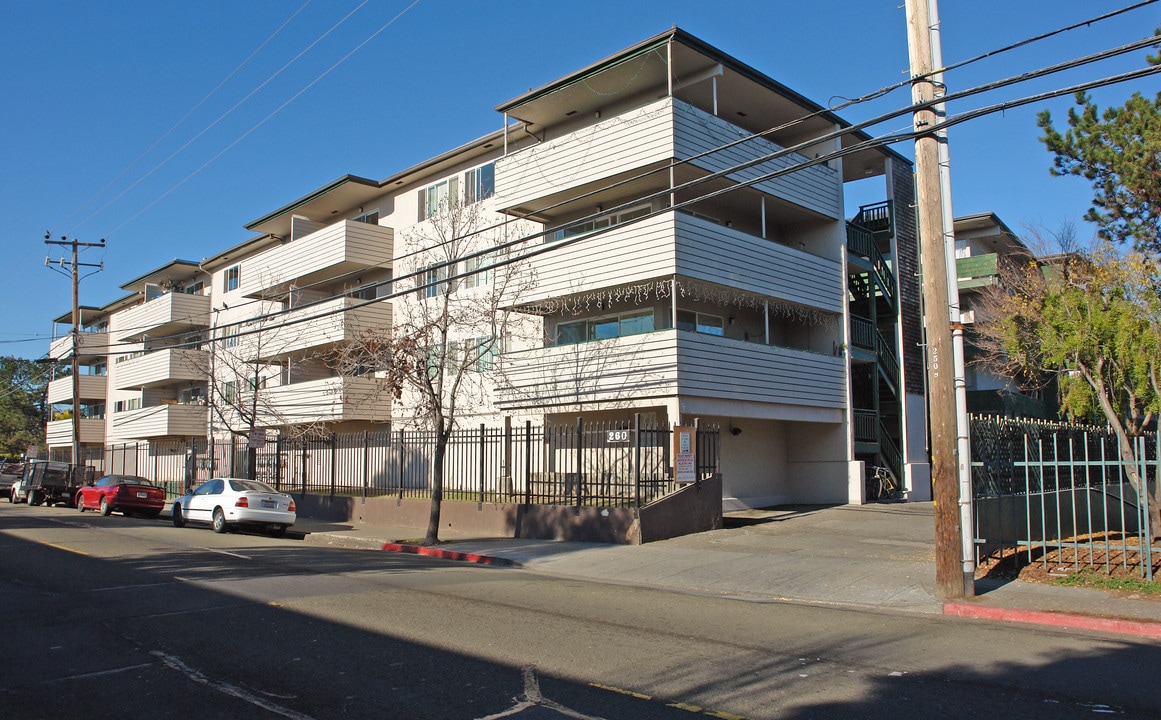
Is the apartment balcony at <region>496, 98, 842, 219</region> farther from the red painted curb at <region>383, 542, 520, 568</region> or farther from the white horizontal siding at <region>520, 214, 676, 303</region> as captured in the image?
the red painted curb at <region>383, 542, 520, 568</region>

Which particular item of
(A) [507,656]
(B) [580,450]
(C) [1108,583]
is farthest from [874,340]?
(A) [507,656]

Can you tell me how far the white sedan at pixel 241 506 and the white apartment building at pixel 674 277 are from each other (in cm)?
398

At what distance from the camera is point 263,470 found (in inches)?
1221

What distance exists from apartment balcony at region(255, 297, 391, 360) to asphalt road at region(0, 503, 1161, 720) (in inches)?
698

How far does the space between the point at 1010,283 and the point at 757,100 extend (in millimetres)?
8242

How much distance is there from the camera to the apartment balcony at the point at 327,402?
30094mm

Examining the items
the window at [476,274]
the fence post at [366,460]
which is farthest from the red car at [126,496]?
the window at [476,274]

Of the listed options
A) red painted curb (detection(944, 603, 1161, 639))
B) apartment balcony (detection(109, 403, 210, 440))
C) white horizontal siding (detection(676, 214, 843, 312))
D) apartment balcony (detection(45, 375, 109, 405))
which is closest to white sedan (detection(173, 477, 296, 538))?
white horizontal siding (detection(676, 214, 843, 312))

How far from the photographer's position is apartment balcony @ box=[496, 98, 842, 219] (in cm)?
2114

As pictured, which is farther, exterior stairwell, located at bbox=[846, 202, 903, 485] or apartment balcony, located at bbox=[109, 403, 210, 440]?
apartment balcony, located at bbox=[109, 403, 210, 440]

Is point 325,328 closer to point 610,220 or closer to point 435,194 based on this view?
point 435,194

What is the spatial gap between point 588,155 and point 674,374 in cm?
644

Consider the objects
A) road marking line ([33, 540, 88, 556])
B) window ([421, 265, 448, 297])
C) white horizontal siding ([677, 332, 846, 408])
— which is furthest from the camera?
window ([421, 265, 448, 297])

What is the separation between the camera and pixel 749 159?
23.0 metres
